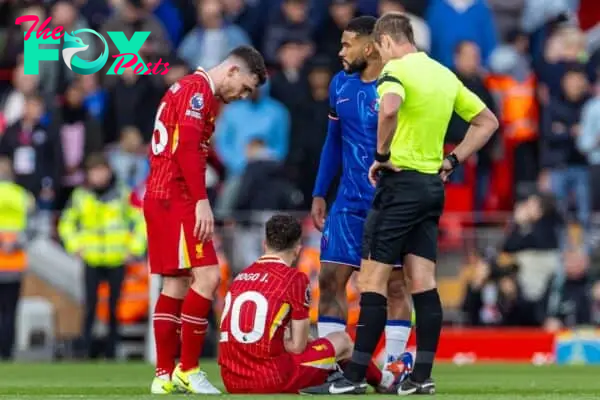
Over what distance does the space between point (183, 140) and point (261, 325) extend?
4.44 feet

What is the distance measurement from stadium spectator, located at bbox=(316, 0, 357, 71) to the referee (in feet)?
36.1

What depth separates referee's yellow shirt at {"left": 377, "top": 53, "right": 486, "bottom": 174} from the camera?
1162 cm

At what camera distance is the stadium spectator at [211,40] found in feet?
75.3

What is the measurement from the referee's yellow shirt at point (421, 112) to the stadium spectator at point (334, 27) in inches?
432

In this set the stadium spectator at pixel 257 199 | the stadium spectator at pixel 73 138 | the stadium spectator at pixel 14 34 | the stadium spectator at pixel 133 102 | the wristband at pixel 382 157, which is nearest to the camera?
the wristband at pixel 382 157

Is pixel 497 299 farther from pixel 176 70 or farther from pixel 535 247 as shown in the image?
pixel 176 70

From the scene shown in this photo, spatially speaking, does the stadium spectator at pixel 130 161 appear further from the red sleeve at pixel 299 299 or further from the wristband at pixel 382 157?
the wristband at pixel 382 157

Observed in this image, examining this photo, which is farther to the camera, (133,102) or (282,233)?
(133,102)

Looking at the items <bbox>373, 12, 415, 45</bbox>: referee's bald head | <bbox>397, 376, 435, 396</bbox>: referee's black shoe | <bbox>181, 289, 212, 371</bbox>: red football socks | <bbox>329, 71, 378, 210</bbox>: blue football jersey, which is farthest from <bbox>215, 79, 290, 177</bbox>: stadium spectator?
<bbox>397, 376, 435, 396</bbox>: referee's black shoe

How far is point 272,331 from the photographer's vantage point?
38.4 ft

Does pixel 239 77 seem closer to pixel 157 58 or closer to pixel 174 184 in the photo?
pixel 174 184

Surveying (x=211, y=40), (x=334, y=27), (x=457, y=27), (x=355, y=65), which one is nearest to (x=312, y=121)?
(x=334, y=27)

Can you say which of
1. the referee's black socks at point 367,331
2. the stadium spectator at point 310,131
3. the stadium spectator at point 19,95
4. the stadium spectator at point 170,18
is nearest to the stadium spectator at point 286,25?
the stadium spectator at point 310,131

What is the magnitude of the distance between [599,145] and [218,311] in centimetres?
503
